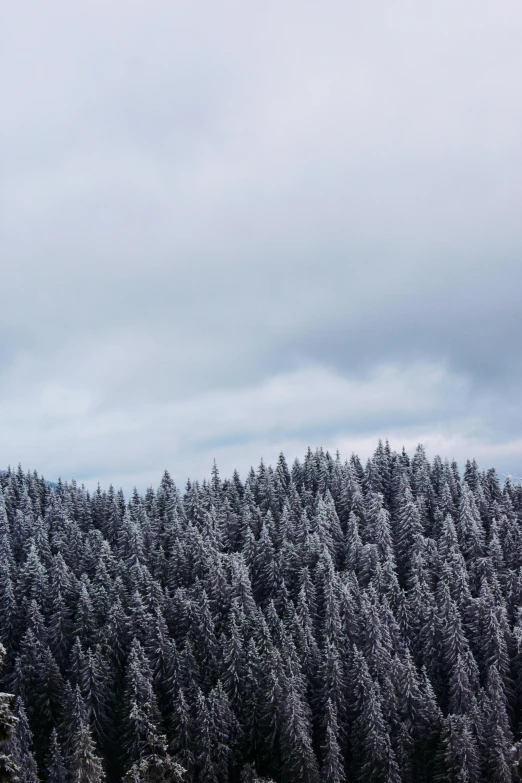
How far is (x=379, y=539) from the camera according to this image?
103500 mm

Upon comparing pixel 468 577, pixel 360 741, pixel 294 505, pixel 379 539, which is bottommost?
pixel 360 741

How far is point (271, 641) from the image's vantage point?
7394cm

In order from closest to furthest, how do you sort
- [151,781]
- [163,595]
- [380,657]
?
[151,781]
[380,657]
[163,595]

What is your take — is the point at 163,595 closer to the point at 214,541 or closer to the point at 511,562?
the point at 214,541

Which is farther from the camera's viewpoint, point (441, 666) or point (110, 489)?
point (110, 489)

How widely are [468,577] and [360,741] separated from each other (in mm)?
35549

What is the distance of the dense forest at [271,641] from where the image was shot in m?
61.1

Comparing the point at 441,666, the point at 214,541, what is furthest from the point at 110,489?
the point at 441,666

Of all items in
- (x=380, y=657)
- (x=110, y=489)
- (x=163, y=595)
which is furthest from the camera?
(x=110, y=489)

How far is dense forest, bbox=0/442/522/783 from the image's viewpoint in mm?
61094

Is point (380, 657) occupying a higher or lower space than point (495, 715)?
higher

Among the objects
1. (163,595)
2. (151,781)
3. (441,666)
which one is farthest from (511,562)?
(151,781)

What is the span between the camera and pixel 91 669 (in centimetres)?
6800

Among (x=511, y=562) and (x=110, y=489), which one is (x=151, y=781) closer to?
(x=511, y=562)
